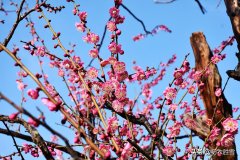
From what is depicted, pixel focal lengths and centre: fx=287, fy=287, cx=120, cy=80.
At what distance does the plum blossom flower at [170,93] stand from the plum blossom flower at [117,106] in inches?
31.4

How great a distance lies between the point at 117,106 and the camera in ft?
8.33

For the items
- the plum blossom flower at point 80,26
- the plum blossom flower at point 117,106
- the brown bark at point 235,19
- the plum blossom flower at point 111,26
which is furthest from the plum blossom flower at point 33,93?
the brown bark at point 235,19

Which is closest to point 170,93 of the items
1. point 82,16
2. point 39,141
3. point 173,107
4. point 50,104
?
point 173,107

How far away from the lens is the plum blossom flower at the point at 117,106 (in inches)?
98.9

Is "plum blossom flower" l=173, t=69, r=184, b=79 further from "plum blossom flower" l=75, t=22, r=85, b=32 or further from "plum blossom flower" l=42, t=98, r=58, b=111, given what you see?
"plum blossom flower" l=42, t=98, r=58, b=111

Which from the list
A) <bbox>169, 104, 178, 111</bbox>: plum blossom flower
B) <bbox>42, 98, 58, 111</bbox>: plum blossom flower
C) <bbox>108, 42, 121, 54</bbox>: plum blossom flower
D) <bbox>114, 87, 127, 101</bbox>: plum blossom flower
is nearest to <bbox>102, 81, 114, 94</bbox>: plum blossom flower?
<bbox>114, 87, 127, 101</bbox>: plum blossom flower

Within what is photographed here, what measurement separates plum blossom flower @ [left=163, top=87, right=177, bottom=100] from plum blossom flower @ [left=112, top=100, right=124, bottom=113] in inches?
31.4

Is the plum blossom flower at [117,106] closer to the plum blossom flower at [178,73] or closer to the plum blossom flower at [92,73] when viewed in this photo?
the plum blossom flower at [92,73]

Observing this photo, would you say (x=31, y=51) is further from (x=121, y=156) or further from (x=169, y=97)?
(x=121, y=156)

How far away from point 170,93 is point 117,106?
3.11 feet

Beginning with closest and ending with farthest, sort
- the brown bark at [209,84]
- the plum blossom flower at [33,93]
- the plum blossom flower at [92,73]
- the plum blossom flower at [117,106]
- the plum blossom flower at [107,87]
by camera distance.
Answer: the plum blossom flower at [33,93]
the plum blossom flower at [117,106]
the plum blossom flower at [107,87]
the plum blossom flower at [92,73]
the brown bark at [209,84]

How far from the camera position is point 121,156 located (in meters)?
1.35

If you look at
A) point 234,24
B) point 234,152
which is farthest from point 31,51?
point 234,152

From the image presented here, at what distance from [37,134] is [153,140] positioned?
1151 mm
